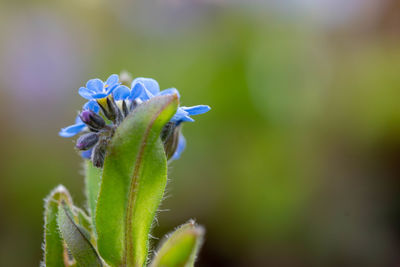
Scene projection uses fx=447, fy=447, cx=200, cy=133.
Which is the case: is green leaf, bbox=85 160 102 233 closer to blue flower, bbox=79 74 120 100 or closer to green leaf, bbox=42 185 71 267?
green leaf, bbox=42 185 71 267

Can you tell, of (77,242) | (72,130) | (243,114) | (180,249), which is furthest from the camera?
(243,114)

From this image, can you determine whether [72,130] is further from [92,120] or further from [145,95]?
[145,95]

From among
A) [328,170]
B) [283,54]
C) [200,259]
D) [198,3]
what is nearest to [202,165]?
[200,259]

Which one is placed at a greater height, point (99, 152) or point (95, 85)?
point (95, 85)

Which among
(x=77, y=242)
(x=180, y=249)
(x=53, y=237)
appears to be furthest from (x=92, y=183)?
(x=180, y=249)

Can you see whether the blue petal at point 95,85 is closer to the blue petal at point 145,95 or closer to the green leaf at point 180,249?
the blue petal at point 145,95

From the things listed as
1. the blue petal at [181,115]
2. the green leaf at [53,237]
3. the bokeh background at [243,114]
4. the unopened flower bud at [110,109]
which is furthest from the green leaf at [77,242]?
the bokeh background at [243,114]

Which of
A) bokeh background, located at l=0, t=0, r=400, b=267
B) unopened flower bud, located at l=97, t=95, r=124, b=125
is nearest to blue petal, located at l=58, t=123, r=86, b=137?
unopened flower bud, located at l=97, t=95, r=124, b=125
